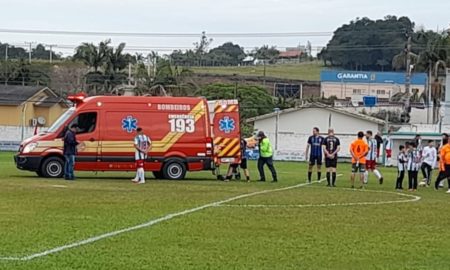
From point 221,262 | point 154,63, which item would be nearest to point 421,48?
point 154,63

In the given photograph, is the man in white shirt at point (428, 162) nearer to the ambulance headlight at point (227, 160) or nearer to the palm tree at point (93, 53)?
the ambulance headlight at point (227, 160)

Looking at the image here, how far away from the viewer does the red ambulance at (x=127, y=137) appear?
94.8ft

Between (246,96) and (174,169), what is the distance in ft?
187

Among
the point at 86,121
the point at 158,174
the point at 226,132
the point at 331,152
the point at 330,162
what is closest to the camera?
the point at 331,152

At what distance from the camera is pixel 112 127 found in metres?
29.1

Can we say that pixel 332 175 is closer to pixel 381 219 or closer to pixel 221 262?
pixel 381 219

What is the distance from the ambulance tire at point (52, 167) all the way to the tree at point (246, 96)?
2113 inches

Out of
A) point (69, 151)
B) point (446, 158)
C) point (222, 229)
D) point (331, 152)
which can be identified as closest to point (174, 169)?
point (69, 151)

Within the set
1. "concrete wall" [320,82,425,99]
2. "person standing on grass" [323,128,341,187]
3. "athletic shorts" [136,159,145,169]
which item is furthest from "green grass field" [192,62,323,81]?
"athletic shorts" [136,159,145,169]

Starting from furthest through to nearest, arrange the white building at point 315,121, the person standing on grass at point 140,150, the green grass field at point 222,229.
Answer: the white building at point 315,121 → the person standing on grass at point 140,150 → the green grass field at point 222,229

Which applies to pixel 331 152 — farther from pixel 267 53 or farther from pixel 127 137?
pixel 267 53

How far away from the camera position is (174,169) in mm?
29656

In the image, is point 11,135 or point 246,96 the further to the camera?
point 246,96

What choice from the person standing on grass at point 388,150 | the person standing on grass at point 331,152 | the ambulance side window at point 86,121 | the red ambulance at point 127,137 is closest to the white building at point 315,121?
the person standing on grass at point 388,150
